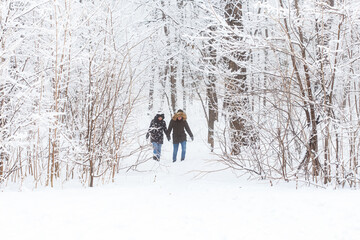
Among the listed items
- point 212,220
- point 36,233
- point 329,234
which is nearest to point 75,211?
point 36,233

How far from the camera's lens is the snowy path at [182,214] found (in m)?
2.82

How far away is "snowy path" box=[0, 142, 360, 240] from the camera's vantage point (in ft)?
9.24

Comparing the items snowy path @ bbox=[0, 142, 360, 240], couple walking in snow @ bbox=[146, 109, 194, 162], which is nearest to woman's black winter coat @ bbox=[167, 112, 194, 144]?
couple walking in snow @ bbox=[146, 109, 194, 162]

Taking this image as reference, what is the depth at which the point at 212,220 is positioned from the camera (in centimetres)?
322

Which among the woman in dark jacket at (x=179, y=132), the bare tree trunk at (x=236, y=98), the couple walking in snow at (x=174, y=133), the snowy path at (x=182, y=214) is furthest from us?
the woman in dark jacket at (x=179, y=132)

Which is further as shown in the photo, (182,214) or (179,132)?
(179,132)

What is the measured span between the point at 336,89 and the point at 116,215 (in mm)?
3620

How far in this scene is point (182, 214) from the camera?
11.2ft

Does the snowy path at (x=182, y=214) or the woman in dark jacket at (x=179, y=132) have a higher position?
the woman in dark jacket at (x=179, y=132)

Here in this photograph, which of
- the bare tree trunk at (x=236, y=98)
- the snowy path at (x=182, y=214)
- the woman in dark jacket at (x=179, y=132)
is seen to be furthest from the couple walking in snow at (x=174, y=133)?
the snowy path at (x=182, y=214)

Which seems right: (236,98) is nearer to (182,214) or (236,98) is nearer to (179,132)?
(182,214)

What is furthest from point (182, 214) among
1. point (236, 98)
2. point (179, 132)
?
point (179, 132)

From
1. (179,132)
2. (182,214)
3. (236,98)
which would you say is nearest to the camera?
(182,214)

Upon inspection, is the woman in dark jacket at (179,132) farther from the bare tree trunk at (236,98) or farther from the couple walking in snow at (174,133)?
the bare tree trunk at (236,98)
